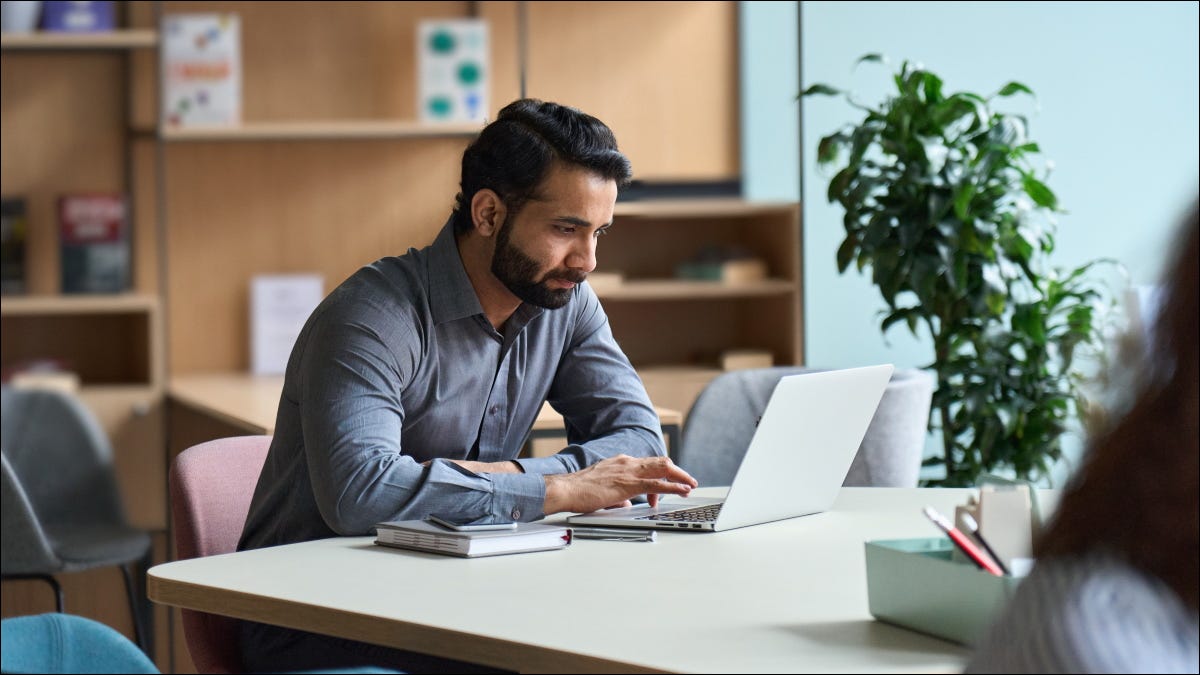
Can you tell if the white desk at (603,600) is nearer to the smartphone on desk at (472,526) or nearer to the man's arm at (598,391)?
the smartphone on desk at (472,526)

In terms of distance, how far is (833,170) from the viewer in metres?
4.36

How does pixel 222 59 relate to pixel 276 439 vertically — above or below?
above

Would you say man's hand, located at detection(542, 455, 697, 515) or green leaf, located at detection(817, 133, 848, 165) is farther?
green leaf, located at detection(817, 133, 848, 165)

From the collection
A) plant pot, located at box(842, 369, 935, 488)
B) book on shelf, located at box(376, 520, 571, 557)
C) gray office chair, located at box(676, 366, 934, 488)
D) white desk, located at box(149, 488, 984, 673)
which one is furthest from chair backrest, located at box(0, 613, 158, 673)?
plant pot, located at box(842, 369, 935, 488)

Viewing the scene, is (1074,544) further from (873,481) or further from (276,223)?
(276,223)

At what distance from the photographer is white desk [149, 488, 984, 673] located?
127 cm

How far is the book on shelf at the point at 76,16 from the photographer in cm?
406

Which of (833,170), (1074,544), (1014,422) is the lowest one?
(1014,422)

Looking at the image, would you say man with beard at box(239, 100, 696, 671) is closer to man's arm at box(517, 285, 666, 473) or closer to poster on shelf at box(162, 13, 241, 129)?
man's arm at box(517, 285, 666, 473)

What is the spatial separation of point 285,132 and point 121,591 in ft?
4.47

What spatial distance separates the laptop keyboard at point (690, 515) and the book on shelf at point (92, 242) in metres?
2.66

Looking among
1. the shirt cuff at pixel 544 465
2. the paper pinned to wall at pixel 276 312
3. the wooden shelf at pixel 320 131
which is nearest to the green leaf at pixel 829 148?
the wooden shelf at pixel 320 131

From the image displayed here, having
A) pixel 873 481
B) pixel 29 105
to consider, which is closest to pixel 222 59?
pixel 29 105

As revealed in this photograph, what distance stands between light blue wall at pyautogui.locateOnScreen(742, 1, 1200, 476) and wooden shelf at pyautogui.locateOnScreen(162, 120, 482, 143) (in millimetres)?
1044
